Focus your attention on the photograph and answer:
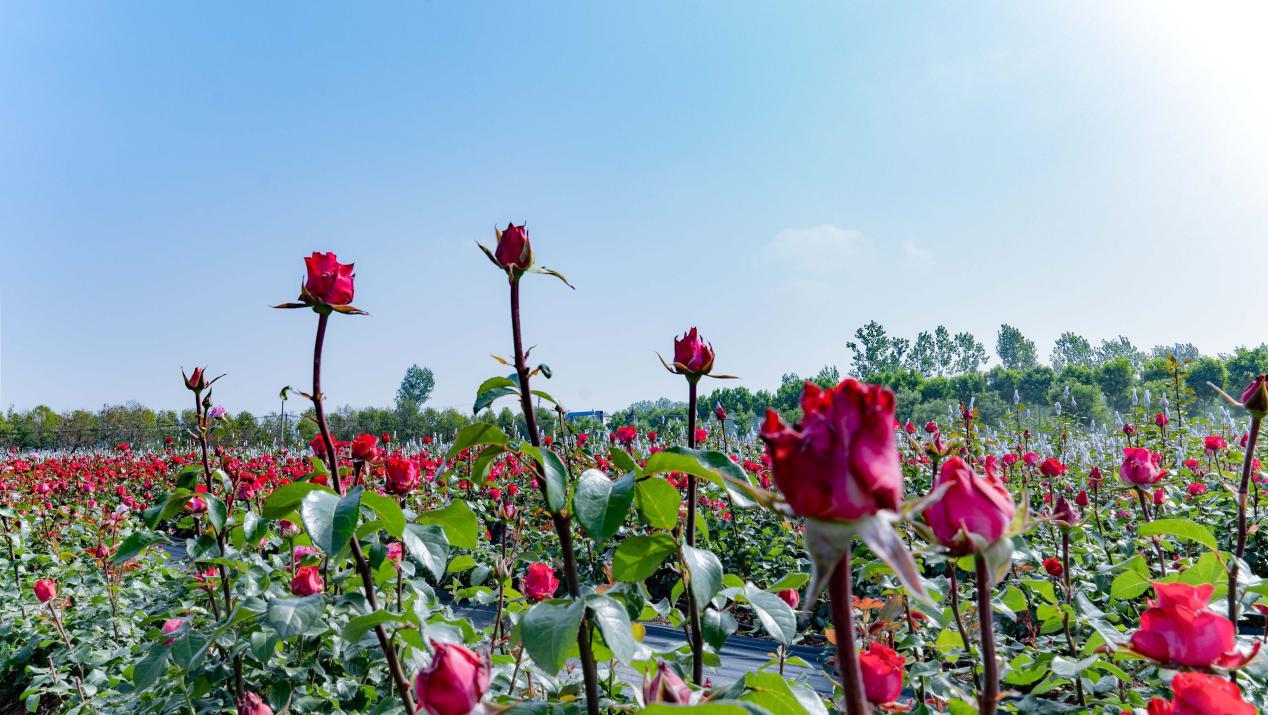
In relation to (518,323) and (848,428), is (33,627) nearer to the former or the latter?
(518,323)

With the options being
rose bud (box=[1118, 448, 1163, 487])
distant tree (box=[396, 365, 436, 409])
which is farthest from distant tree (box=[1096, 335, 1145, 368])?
distant tree (box=[396, 365, 436, 409])

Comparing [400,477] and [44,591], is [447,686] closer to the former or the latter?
[400,477]

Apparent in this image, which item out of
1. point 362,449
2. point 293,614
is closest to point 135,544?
point 362,449

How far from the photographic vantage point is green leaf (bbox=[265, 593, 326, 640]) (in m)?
1.04

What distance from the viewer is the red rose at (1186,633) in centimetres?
84

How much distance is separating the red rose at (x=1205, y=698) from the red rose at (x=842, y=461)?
50 cm

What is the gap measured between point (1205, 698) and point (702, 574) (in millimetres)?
523

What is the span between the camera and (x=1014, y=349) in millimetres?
61469

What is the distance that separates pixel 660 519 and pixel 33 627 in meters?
4.12

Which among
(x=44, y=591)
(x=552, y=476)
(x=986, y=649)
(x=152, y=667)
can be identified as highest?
(x=552, y=476)

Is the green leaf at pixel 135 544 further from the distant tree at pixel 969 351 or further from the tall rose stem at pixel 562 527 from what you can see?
the distant tree at pixel 969 351

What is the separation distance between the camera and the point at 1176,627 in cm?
85

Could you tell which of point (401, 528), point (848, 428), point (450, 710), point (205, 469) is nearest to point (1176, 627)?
point (848, 428)

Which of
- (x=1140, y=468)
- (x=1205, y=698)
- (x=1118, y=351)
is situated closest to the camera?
(x=1205, y=698)
